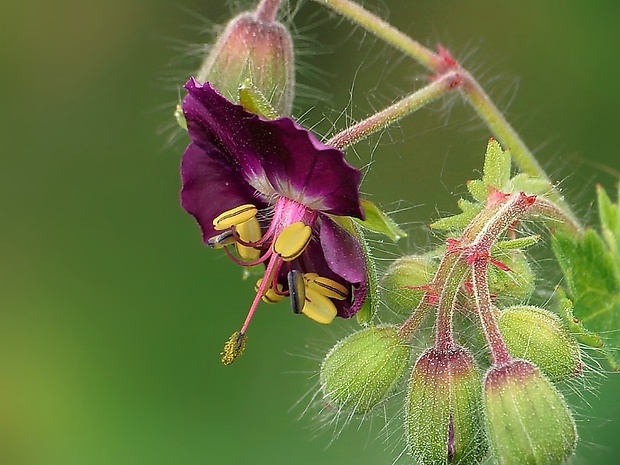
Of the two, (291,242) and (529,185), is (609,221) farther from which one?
(291,242)

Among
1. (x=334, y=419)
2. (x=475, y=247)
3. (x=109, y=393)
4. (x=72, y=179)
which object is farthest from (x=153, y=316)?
(x=475, y=247)

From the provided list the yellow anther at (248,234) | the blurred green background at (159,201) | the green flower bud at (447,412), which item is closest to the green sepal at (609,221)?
the green flower bud at (447,412)

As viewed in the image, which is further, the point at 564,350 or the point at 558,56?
the point at 558,56

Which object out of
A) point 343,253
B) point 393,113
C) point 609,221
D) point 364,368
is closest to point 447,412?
point 364,368

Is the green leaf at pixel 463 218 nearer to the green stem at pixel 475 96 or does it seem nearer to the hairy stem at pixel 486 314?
the hairy stem at pixel 486 314

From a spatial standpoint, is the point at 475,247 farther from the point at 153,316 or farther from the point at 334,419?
the point at 153,316

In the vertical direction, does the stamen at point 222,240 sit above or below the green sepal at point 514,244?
above

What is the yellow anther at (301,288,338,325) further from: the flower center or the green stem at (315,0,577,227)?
the green stem at (315,0,577,227)
